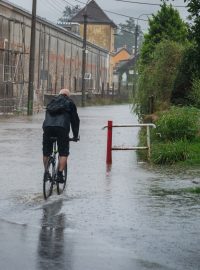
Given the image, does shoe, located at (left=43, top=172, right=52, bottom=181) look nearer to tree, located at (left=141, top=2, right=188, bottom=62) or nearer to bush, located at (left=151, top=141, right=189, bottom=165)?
bush, located at (left=151, top=141, right=189, bottom=165)

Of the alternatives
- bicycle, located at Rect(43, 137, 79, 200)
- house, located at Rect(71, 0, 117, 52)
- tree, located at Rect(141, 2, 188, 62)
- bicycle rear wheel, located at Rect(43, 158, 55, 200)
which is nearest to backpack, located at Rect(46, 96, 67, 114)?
bicycle, located at Rect(43, 137, 79, 200)

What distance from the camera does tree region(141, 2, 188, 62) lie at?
114 ft

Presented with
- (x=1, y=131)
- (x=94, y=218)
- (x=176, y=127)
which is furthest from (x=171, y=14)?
(x=94, y=218)

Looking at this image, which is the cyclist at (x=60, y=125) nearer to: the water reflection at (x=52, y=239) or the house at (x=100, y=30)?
the water reflection at (x=52, y=239)

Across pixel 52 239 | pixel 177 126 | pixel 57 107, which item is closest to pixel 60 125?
pixel 57 107

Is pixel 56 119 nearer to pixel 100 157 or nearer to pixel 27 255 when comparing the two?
pixel 27 255

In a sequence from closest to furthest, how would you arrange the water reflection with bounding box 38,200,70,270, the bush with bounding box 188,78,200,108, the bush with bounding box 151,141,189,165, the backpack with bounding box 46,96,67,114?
the water reflection with bounding box 38,200,70,270 → the backpack with bounding box 46,96,67,114 → the bush with bounding box 151,141,189,165 → the bush with bounding box 188,78,200,108

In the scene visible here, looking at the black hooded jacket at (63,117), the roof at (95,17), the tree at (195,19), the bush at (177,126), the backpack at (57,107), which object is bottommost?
the bush at (177,126)

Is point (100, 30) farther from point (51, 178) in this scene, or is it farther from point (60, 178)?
point (51, 178)

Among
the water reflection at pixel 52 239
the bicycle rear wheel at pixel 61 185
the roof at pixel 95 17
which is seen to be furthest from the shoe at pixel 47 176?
the roof at pixel 95 17

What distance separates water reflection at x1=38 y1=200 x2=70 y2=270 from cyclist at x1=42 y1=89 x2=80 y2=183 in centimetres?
119

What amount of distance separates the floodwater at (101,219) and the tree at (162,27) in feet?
57.9

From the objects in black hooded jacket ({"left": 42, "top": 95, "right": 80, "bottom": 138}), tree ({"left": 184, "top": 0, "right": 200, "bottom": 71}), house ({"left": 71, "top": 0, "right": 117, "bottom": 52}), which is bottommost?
black hooded jacket ({"left": 42, "top": 95, "right": 80, "bottom": 138})

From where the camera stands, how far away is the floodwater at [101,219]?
26.0 ft
